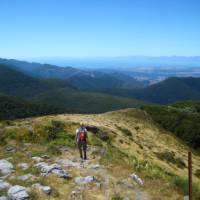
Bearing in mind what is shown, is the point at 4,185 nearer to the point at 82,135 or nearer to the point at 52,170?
the point at 52,170

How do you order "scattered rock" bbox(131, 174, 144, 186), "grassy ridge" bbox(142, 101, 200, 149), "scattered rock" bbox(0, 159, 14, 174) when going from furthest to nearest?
"grassy ridge" bbox(142, 101, 200, 149), "scattered rock" bbox(0, 159, 14, 174), "scattered rock" bbox(131, 174, 144, 186)

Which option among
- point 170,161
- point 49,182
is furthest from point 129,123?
point 49,182

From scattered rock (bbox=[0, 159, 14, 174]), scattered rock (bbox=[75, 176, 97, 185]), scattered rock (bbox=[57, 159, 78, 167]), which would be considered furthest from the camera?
scattered rock (bbox=[57, 159, 78, 167])

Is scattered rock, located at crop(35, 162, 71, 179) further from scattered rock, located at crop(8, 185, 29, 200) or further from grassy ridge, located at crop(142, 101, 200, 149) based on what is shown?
grassy ridge, located at crop(142, 101, 200, 149)

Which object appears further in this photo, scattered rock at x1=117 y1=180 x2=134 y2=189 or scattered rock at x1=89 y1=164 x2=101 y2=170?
scattered rock at x1=89 y1=164 x2=101 y2=170

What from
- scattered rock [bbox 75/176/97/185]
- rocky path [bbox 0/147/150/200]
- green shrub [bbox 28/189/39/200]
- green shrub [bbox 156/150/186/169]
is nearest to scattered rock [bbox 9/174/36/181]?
rocky path [bbox 0/147/150/200]

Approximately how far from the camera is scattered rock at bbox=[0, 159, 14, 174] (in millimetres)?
16797

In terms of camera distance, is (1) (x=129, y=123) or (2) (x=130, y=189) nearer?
(2) (x=130, y=189)

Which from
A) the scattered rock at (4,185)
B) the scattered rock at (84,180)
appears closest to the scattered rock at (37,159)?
the scattered rock at (84,180)

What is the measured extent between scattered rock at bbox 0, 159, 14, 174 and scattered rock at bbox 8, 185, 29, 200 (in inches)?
104

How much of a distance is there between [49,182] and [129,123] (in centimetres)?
4654

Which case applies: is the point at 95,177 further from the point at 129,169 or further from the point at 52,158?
the point at 52,158

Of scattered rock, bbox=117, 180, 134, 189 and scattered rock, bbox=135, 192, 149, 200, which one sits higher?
scattered rock, bbox=135, 192, 149, 200

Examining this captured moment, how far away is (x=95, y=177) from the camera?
1673 cm
